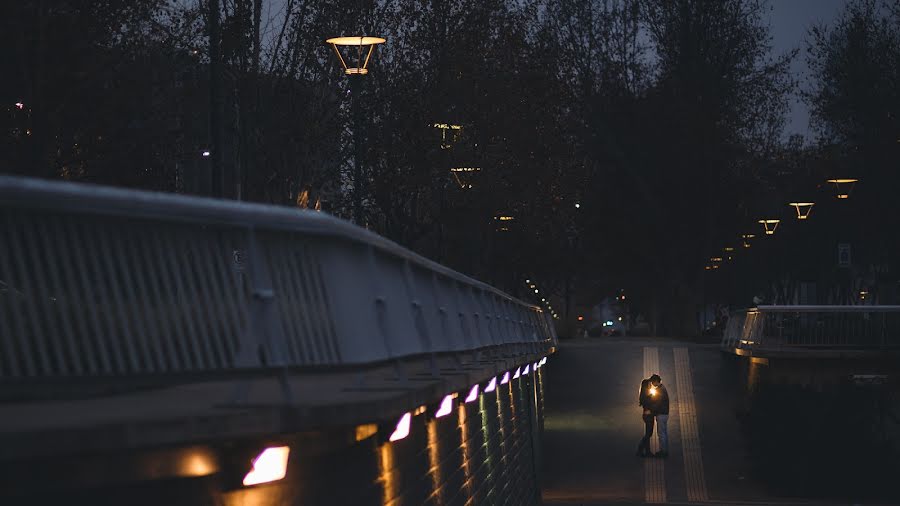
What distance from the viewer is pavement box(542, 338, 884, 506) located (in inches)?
1336

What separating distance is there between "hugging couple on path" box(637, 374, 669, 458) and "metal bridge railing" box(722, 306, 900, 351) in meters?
3.74

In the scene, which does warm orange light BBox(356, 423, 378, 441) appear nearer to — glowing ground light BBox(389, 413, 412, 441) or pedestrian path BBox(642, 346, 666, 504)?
glowing ground light BBox(389, 413, 412, 441)

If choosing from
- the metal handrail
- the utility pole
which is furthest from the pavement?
the utility pole

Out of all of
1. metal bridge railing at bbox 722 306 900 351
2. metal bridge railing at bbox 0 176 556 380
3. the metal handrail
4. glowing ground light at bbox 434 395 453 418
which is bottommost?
metal bridge railing at bbox 722 306 900 351

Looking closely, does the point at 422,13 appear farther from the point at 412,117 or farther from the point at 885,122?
the point at 885,122

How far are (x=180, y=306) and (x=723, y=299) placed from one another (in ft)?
361

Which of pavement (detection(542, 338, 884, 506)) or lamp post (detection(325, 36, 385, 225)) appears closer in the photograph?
lamp post (detection(325, 36, 385, 225))

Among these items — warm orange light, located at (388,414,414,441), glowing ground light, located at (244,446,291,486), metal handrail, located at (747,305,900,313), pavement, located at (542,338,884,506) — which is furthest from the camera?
metal handrail, located at (747,305,900,313)

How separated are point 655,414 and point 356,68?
1332cm

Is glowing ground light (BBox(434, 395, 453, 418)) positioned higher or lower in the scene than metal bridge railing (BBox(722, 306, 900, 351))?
higher

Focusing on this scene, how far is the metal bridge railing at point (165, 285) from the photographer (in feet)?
22.6

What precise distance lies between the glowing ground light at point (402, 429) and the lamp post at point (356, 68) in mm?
15125

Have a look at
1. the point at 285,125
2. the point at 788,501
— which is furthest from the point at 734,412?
the point at 285,125

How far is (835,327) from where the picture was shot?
39.0m
